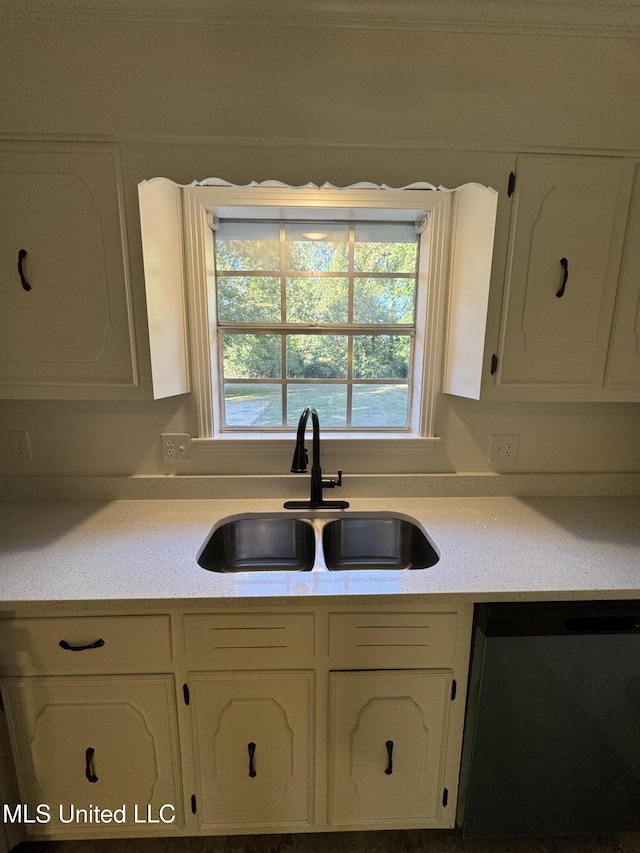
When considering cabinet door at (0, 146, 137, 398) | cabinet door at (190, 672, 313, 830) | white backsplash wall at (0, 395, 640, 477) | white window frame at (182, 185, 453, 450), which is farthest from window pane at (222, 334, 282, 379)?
cabinet door at (190, 672, 313, 830)

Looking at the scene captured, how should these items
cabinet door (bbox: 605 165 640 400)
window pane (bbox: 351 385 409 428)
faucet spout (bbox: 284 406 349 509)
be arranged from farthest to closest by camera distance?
window pane (bbox: 351 385 409 428)
faucet spout (bbox: 284 406 349 509)
cabinet door (bbox: 605 165 640 400)

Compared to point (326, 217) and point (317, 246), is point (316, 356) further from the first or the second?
point (326, 217)

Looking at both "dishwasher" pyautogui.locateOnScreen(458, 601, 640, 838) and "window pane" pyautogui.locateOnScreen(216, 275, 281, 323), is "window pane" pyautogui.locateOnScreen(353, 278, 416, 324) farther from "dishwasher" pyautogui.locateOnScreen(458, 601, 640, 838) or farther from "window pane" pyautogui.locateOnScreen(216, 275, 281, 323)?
"dishwasher" pyautogui.locateOnScreen(458, 601, 640, 838)

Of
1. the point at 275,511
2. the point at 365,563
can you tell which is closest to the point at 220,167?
the point at 275,511

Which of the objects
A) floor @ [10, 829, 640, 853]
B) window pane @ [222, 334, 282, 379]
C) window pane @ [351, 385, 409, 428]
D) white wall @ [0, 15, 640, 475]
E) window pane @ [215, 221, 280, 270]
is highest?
white wall @ [0, 15, 640, 475]

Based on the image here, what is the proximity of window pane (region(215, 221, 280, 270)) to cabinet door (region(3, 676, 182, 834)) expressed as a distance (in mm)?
1462

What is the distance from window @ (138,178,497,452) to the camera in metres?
1.39

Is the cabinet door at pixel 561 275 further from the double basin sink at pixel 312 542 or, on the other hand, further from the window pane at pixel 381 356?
the double basin sink at pixel 312 542

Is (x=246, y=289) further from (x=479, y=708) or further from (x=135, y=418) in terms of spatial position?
(x=479, y=708)

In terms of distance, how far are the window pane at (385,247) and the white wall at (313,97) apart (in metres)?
0.45

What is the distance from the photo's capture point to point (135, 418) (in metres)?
1.50

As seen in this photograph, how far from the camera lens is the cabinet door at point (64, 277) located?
109cm

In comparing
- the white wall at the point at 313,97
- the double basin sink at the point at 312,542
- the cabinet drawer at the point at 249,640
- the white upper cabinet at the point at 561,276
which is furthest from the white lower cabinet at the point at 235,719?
the white wall at the point at 313,97

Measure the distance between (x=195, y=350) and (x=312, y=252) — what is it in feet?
2.05
